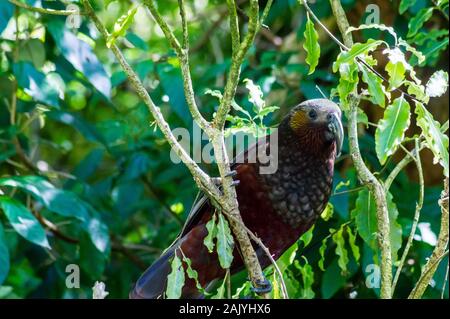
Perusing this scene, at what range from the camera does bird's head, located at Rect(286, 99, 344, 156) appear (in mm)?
3248

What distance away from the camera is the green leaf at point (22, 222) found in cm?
327

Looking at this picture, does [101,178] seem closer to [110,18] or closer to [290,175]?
[110,18]

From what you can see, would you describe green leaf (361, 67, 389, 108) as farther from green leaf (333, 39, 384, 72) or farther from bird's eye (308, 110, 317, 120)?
bird's eye (308, 110, 317, 120)

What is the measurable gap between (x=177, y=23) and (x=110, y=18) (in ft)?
1.96

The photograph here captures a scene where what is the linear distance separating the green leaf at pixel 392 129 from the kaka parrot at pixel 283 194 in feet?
2.87

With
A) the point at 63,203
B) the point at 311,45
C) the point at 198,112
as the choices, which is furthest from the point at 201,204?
the point at 311,45

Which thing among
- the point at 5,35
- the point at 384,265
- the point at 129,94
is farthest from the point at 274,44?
the point at 384,265

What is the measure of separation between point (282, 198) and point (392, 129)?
0.98 metres

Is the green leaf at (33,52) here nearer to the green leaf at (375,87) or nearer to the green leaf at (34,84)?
the green leaf at (34,84)

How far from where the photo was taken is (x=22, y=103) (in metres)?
4.03

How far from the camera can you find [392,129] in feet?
7.60

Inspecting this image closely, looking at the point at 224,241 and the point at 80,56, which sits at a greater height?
the point at 80,56

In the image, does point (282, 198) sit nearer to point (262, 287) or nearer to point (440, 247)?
point (262, 287)

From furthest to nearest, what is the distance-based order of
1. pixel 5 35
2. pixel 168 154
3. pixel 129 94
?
pixel 129 94
pixel 168 154
pixel 5 35
